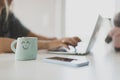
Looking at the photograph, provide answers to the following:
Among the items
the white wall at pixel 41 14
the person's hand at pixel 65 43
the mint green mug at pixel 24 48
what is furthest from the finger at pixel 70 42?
the white wall at pixel 41 14

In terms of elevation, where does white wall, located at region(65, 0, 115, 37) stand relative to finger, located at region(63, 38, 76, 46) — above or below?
above

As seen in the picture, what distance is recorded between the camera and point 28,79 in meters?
0.44

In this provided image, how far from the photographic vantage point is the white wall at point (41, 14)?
2920 millimetres

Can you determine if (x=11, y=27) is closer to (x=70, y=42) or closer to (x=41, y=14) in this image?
(x=41, y=14)

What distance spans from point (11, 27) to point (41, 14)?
2.54ft

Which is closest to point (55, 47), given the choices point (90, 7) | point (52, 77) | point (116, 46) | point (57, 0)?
point (116, 46)

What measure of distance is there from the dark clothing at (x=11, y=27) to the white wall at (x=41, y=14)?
58 cm

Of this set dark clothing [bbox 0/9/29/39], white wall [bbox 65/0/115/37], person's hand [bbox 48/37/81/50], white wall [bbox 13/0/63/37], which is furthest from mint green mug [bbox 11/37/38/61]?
white wall [bbox 13/0/63/37]

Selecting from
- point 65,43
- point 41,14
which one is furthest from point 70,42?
point 41,14

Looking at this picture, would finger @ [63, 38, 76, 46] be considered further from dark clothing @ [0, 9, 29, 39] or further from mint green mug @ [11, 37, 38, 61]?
dark clothing @ [0, 9, 29, 39]

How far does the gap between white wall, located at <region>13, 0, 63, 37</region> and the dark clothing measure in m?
0.58

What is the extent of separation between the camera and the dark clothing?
2.12m

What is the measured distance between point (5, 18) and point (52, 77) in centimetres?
182

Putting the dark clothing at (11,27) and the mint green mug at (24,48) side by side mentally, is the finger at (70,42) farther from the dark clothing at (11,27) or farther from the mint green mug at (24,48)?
→ the dark clothing at (11,27)
